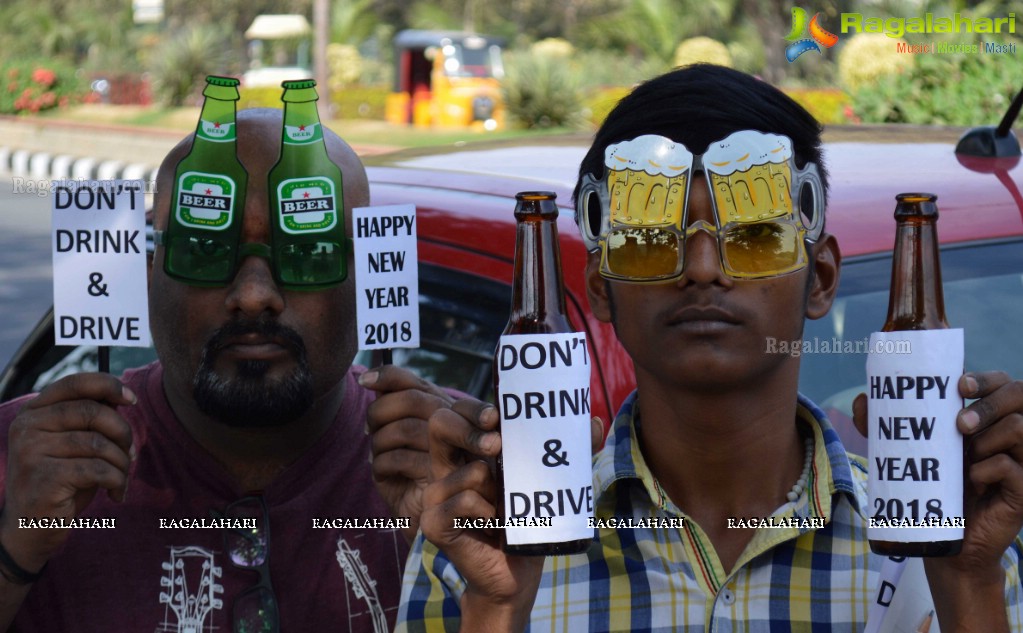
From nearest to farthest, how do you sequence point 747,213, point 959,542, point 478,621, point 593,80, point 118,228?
point 959,542 < point 478,621 < point 747,213 < point 118,228 < point 593,80

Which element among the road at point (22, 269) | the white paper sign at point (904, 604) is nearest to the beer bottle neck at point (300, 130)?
the white paper sign at point (904, 604)

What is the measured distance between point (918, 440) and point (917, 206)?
421 mm

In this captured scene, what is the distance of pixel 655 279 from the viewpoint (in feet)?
7.64

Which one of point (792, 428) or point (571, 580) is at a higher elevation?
point (792, 428)

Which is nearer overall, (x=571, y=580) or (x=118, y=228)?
(x=571, y=580)

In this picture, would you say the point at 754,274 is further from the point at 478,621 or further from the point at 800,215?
the point at 478,621

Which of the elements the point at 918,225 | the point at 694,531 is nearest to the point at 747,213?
the point at 918,225

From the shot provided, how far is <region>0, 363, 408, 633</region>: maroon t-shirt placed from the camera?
2.73 meters

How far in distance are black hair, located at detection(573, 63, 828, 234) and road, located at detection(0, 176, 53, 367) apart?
8.18 metres

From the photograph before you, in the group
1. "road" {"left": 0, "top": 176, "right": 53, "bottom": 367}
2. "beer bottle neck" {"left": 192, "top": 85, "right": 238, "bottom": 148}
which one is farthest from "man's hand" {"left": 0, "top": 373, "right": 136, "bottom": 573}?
"road" {"left": 0, "top": 176, "right": 53, "bottom": 367}

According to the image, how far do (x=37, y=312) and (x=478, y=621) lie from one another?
10.7 metres

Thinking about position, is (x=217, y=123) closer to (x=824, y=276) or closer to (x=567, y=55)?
(x=824, y=276)

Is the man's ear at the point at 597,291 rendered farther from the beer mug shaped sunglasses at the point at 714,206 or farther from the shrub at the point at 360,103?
the shrub at the point at 360,103

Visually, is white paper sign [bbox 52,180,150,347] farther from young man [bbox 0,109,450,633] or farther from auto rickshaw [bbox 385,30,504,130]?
auto rickshaw [bbox 385,30,504,130]
